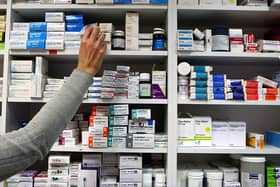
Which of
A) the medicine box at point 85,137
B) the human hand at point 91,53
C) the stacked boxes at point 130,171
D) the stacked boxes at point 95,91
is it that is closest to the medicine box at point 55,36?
the stacked boxes at point 95,91

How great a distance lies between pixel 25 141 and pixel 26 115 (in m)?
1.54

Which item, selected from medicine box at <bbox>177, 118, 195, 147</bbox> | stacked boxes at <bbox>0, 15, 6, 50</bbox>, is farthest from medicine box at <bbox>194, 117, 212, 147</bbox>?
stacked boxes at <bbox>0, 15, 6, 50</bbox>

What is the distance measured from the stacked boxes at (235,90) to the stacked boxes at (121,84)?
605 mm

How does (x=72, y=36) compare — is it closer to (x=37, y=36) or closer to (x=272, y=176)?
(x=37, y=36)

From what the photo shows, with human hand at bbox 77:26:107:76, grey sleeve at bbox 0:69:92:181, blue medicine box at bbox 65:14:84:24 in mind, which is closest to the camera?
grey sleeve at bbox 0:69:92:181

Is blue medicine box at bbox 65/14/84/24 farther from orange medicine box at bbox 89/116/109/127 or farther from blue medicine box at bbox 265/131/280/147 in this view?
blue medicine box at bbox 265/131/280/147

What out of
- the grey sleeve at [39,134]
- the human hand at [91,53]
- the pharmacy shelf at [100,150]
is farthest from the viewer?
the pharmacy shelf at [100,150]

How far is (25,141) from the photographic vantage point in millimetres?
445

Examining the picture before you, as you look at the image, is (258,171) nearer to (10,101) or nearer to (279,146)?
(279,146)

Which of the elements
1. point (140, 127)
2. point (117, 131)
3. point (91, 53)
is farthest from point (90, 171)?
point (91, 53)

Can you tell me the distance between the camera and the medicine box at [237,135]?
5.03 feet

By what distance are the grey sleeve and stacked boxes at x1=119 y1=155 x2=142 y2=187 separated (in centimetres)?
100

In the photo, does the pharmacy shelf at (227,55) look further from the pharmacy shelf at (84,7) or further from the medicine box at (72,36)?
the medicine box at (72,36)

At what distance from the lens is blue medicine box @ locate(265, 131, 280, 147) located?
1.62 meters
